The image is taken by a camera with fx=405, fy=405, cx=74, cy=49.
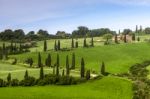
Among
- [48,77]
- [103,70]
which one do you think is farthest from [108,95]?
[103,70]

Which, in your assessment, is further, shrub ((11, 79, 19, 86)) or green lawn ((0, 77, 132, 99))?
shrub ((11, 79, 19, 86))

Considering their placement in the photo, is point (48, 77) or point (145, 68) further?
point (145, 68)

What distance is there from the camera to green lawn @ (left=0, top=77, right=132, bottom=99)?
119 metres

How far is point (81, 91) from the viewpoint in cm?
12794

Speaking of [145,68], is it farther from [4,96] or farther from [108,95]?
[4,96]

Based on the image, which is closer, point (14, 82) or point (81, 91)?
point (81, 91)

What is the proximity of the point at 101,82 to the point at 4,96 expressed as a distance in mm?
36954

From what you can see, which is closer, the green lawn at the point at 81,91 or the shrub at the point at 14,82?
the green lawn at the point at 81,91

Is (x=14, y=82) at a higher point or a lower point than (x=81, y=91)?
higher

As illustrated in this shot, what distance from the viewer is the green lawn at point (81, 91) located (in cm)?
11896

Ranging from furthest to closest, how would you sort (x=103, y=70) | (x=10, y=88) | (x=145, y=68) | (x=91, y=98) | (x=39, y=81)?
(x=145, y=68) → (x=103, y=70) → (x=39, y=81) → (x=10, y=88) → (x=91, y=98)

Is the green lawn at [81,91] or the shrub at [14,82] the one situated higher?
the shrub at [14,82]

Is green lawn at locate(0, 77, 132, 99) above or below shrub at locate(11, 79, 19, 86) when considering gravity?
below

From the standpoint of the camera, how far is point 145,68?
7362 inches
